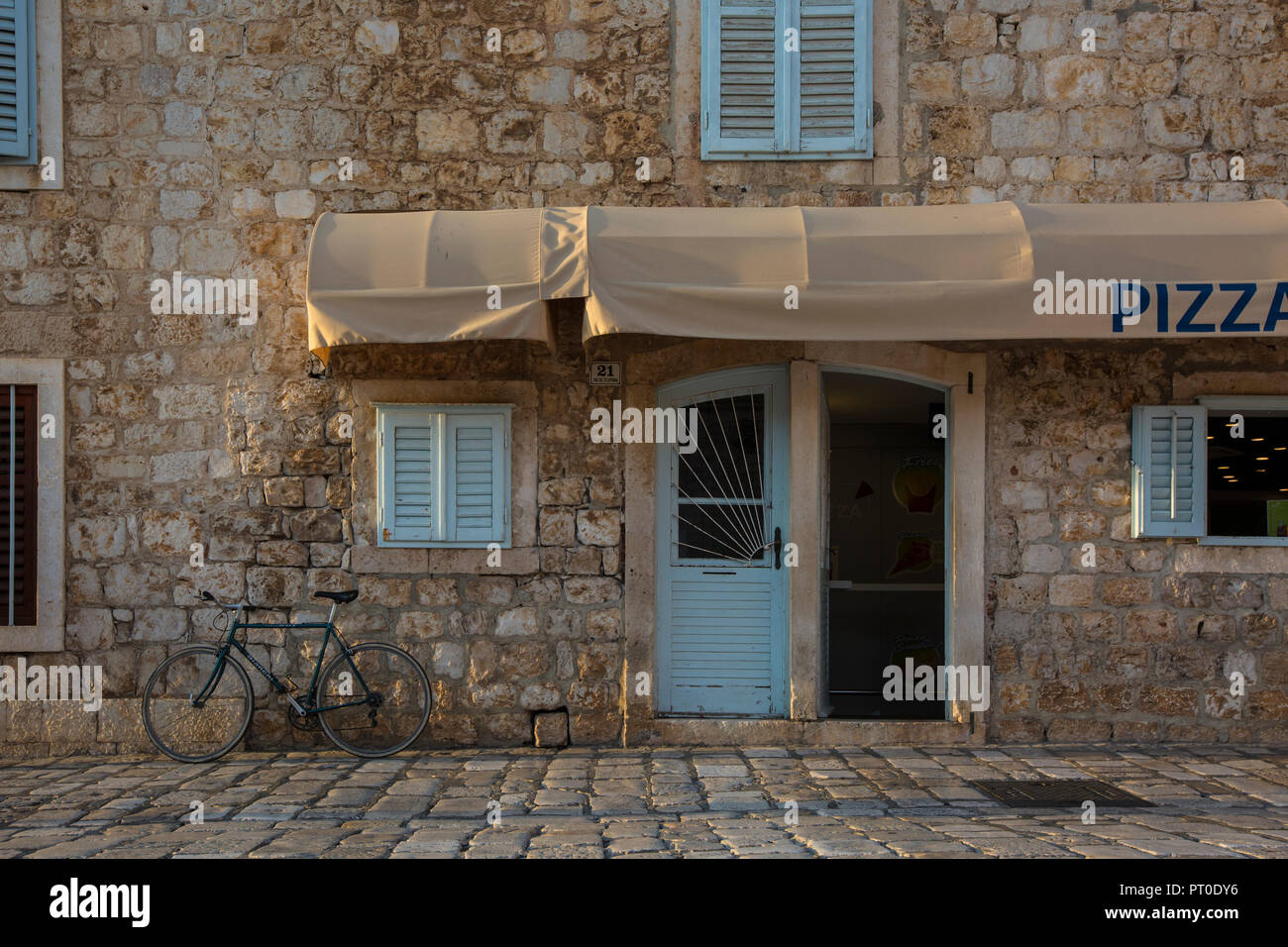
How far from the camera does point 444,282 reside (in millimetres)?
6453

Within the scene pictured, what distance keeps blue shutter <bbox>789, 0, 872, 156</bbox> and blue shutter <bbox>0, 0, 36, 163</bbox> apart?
4962 millimetres

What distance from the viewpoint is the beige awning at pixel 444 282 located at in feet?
21.1

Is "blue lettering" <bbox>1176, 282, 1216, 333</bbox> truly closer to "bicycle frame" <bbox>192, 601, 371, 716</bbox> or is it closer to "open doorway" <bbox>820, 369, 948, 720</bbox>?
"open doorway" <bbox>820, 369, 948, 720</bbox>

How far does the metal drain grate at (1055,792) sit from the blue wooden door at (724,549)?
1.65m

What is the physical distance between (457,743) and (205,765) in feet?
5.03

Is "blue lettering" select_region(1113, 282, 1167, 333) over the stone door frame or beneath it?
over

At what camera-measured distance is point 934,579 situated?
10.1 metres

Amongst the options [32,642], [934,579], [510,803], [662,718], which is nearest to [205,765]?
[32,642]

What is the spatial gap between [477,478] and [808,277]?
2.51 metres

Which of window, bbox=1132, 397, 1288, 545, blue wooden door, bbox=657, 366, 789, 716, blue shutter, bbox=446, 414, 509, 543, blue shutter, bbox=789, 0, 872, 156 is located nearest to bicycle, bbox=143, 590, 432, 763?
blue shutter, bbox=446, 414, 509, 543

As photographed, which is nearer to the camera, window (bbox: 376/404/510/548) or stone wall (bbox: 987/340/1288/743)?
stone wall (bbox: 987/340/1288/743)

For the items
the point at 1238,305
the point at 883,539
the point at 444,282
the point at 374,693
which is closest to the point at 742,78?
the point at 444,282

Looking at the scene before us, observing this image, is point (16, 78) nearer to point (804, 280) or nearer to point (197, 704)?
point (197, 704)

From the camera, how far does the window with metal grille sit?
23.5 ft
